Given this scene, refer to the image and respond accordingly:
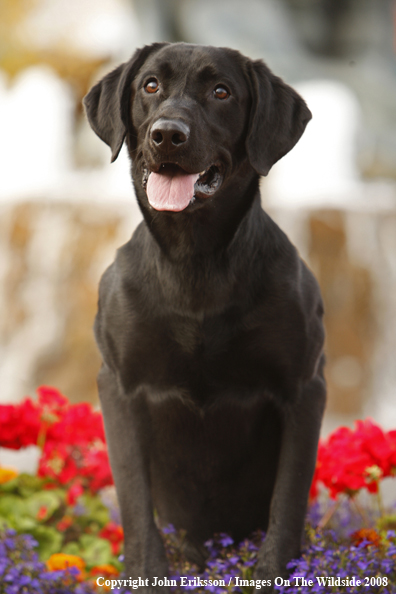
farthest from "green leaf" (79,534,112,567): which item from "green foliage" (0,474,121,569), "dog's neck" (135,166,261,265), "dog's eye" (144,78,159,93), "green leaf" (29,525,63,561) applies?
"dog's eye" (144,78,159,93)

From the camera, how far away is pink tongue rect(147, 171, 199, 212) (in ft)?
6.86

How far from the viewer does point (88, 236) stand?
6562 millimetres

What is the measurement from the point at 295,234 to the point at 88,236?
6.18ft

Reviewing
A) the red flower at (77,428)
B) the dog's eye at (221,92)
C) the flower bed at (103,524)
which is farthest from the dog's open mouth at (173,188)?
the red flower at (77,428)

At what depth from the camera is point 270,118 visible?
7.61ft

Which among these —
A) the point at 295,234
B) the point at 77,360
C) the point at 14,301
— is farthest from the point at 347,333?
the point at 14,301

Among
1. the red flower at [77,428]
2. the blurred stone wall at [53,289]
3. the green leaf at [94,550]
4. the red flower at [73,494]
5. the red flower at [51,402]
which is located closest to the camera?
the green leaf at [94,550]

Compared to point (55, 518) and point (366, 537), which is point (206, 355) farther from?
point (55, 518)

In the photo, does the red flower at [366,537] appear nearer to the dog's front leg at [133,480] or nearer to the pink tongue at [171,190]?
the dog's front leg at [133,480]

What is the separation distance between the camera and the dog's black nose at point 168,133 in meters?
2.02

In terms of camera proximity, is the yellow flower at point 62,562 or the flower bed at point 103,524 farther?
the yellow flower at point 62,562

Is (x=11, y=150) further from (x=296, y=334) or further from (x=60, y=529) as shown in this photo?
(x=296, y=334)

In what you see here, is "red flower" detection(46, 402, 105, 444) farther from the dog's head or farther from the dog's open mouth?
the dog's open mouth

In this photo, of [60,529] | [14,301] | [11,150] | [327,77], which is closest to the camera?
[60,529]
